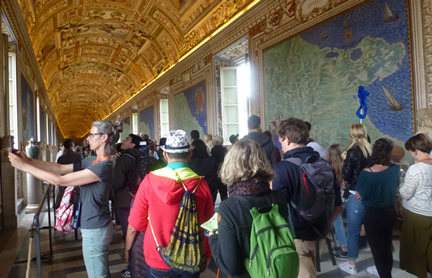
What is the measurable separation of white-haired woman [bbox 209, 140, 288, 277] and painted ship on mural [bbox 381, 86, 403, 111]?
199 inches

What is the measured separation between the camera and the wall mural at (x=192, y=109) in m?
13.6

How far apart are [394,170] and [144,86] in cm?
1987

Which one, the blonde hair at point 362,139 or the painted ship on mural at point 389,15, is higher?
the painted ship on mural at point 389,15

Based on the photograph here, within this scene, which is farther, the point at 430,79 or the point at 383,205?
the point at 430,79

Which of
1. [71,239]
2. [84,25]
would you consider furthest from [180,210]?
[84,25]

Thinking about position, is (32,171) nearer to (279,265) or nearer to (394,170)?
(279,265)

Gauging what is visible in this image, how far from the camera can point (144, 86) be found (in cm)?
2172

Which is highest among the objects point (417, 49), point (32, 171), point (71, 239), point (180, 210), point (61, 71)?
point (61, 71)

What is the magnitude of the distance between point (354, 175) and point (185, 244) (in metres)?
2.83

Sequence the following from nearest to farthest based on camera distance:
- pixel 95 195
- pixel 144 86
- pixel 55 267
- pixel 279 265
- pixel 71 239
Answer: pixel 279 265
pixel 95 195
pixel 55 267
pixel 71 239
pixel 144 86

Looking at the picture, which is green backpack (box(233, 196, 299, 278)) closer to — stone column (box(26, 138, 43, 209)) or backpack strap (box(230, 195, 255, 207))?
backpack strap (box(230, 195, 255, 207))

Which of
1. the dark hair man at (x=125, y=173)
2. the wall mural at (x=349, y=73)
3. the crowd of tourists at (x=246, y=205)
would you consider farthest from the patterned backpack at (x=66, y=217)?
the wall mural at (x=349, y=73)

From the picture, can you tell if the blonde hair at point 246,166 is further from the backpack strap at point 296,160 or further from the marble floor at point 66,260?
the marble floor at point 66,260

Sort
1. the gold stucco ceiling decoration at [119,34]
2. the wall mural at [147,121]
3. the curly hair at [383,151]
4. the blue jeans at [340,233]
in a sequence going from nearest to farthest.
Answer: the curly hair at [383,151]
the blue jeans at [340,233]
the gold stucco ceiling decoration at [119,34]
the wall mural at [147,121]
